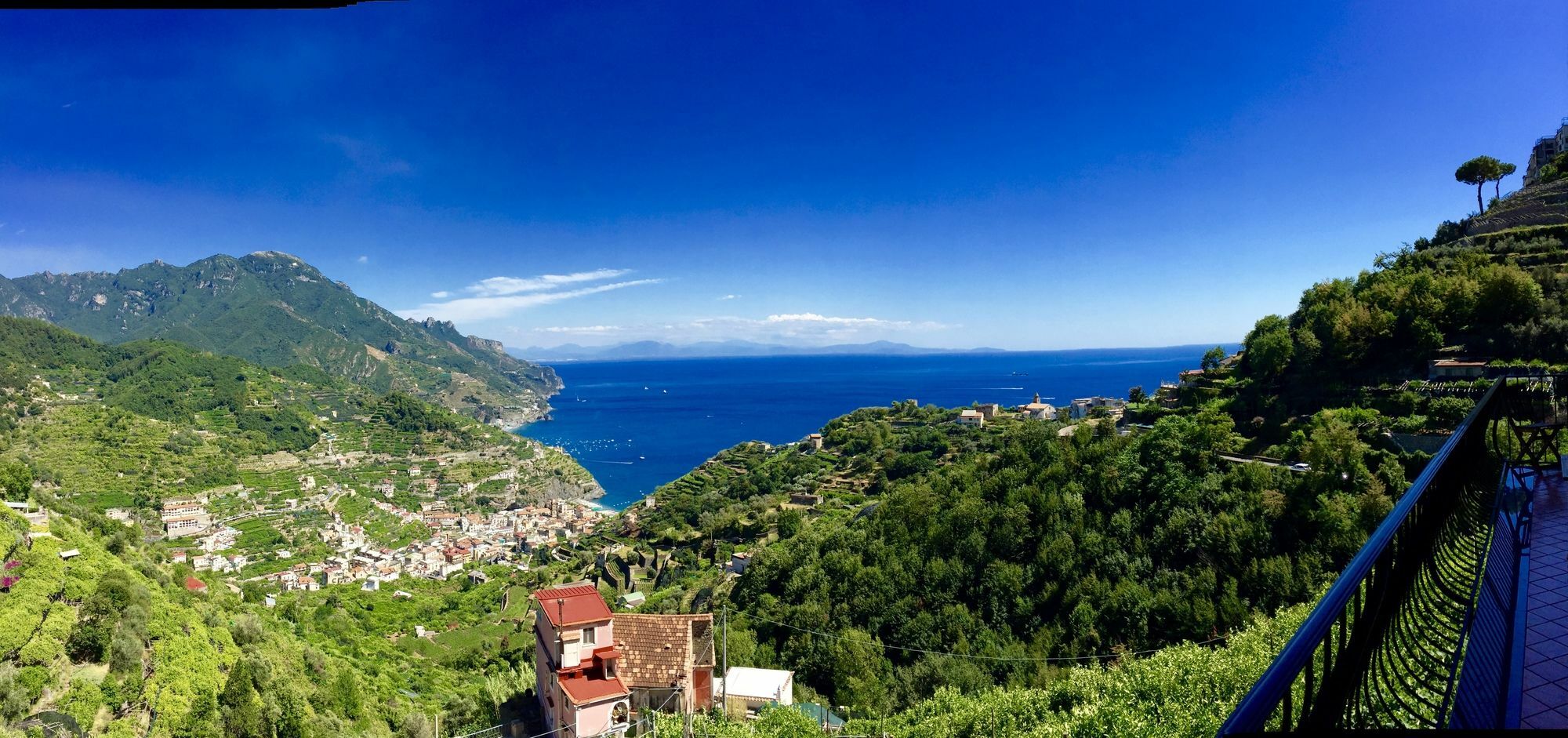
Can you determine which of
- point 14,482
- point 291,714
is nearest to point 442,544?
point 14,482

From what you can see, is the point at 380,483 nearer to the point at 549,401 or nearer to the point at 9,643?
the point at 9,643

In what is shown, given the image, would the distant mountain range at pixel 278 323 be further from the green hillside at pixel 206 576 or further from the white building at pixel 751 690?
the white building at pixel 751 690

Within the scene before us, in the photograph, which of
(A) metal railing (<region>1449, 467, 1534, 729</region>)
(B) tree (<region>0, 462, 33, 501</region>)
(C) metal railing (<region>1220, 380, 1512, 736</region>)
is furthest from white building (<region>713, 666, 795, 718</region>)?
(B) tree (<region>0, 462, 33, 501</region>)

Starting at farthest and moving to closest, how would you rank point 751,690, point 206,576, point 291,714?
point 206,576
point 291,714
point 751,690

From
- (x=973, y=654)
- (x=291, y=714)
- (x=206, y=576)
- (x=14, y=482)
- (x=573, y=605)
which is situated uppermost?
(x=14, y=482)

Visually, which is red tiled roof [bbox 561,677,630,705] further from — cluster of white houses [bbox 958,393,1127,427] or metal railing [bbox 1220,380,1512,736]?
cluster of white houses [bbox 958,393,1127,427]

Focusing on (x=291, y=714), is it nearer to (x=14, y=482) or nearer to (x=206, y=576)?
(x=14, y=482)

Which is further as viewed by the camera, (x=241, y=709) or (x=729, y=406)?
(x=729, y=406)

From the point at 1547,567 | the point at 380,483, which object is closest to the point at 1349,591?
the point at 1547,567
